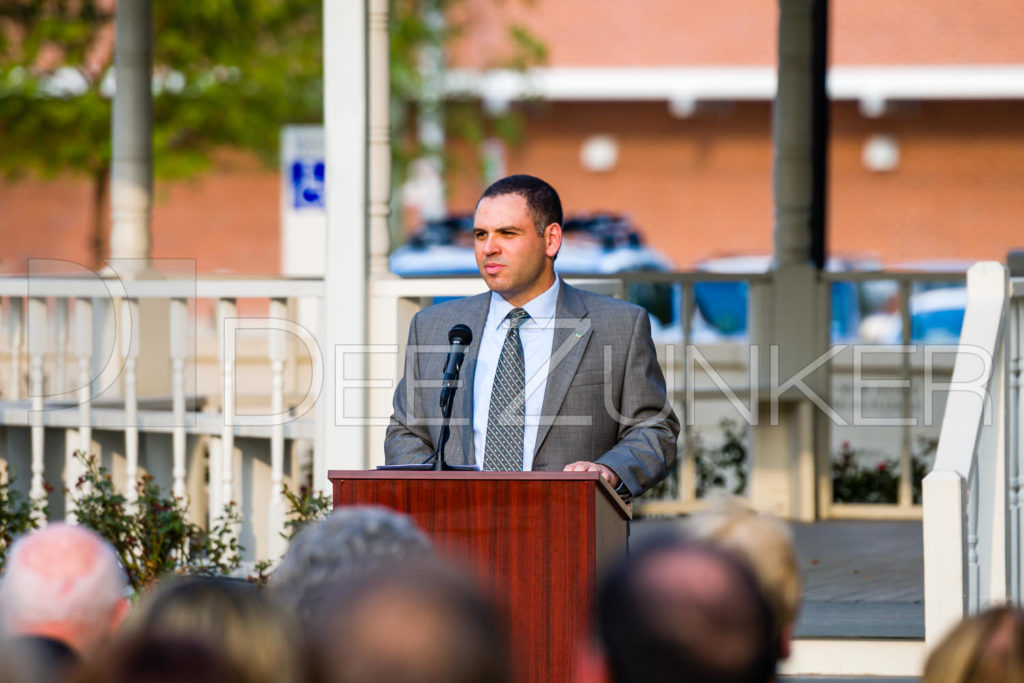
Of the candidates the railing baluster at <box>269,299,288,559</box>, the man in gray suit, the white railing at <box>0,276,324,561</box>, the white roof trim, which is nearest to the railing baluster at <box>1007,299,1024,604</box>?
the man in gray suit

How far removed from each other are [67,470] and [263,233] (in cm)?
2114

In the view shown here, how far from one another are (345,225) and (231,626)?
4.69m

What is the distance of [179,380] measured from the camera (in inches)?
280

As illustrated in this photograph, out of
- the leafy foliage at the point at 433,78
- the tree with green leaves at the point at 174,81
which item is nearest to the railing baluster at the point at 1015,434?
the tree with green leaves at the point at 174,81

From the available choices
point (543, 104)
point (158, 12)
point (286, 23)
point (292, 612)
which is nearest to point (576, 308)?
point (292, 612)

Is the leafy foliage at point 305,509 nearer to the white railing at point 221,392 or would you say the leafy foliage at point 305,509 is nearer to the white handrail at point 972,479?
the white railing at point 221,392

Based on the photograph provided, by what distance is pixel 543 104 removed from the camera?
2778 centimetres

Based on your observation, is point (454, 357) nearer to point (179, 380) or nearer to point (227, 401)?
point (227, 401)

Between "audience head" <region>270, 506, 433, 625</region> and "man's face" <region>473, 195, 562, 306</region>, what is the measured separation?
230 cm

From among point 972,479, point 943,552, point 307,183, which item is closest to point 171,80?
point 307,183

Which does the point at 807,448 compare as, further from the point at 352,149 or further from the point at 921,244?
the point at 921,244

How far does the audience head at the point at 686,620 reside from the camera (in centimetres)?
208

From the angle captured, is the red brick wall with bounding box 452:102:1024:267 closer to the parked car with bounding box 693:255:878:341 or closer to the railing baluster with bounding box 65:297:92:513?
the parked car with bounding box 693:255:878:341

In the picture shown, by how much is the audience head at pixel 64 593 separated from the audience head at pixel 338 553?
33 cm
